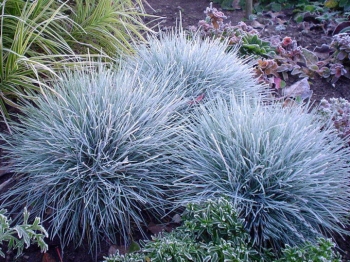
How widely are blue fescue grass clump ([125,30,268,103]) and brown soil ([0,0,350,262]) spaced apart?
27.0 inches

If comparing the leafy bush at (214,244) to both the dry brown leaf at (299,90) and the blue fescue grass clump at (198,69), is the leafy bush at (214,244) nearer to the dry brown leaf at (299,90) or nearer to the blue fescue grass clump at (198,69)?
the blue fescue grass clump at (198,69)

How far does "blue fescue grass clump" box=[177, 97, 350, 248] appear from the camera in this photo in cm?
204

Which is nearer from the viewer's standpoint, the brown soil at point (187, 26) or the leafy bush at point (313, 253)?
the leafy bush at point (313, 253)

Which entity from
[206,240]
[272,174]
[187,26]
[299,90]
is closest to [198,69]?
[299,90]

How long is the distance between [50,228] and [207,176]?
2.93 ft

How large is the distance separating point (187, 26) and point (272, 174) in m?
3.25

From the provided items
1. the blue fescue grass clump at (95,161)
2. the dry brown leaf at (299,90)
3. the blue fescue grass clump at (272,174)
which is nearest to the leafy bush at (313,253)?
the blue fescue grass clump at (272,174)

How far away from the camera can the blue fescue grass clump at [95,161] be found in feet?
7.10

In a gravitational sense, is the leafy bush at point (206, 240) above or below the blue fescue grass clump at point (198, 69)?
below

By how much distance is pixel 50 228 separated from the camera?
233 centimetres

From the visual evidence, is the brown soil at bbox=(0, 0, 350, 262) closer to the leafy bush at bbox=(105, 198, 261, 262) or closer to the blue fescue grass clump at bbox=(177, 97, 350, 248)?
the blue fescue grass clump at bbox=(177, 97, 350, 248)

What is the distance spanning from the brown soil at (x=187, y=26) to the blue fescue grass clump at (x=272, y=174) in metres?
0.36

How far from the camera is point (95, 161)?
2.20m

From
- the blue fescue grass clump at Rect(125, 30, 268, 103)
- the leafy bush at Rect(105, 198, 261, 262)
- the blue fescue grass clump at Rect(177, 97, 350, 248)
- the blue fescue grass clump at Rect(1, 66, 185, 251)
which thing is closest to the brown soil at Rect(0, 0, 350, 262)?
the blue fescue grass clump at Rect(1, 66, 185, 251)
